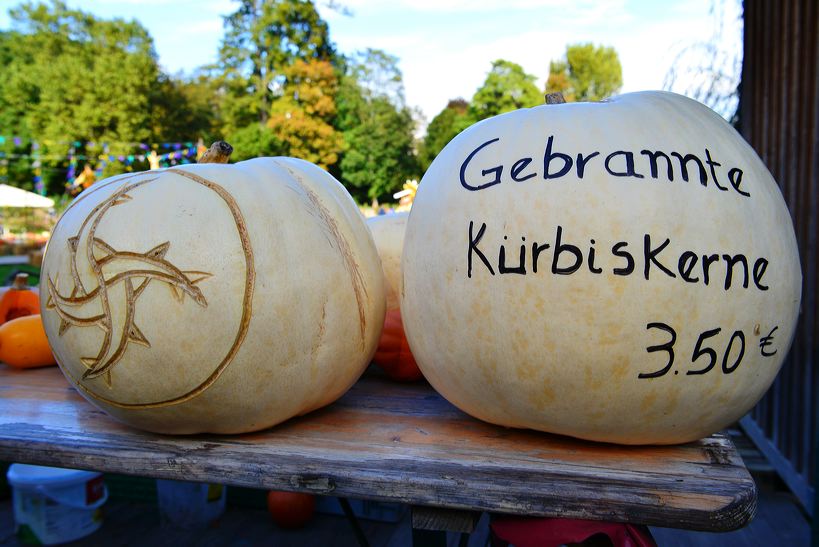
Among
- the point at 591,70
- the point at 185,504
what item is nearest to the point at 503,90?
the point at 591,70

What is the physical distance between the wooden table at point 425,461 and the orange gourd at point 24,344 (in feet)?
1.98

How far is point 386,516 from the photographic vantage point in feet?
11.0

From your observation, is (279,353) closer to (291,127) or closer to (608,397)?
(608,397)

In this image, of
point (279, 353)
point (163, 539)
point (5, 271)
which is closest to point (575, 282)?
point (279, 353)

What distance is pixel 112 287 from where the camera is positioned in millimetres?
1355

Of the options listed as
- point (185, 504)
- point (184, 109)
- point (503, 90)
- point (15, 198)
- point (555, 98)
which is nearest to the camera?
point (555, 98)

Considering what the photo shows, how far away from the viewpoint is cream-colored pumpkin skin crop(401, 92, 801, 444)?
4.07 ft

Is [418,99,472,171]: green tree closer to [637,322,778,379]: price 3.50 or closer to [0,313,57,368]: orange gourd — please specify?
[0,313,57,368]: orange gourd

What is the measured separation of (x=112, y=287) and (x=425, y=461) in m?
0.77

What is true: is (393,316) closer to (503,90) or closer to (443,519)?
(443,519)

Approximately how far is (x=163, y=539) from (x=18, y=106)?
3271cm

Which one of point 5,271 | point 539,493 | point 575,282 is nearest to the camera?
point 539,493

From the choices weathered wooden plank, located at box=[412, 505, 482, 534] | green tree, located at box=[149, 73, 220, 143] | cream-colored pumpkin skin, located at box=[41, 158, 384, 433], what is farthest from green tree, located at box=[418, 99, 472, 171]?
weathered wooden plank, located at box=[412, 505, 482, 534]

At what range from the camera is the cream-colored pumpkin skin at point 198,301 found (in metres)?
1.36
